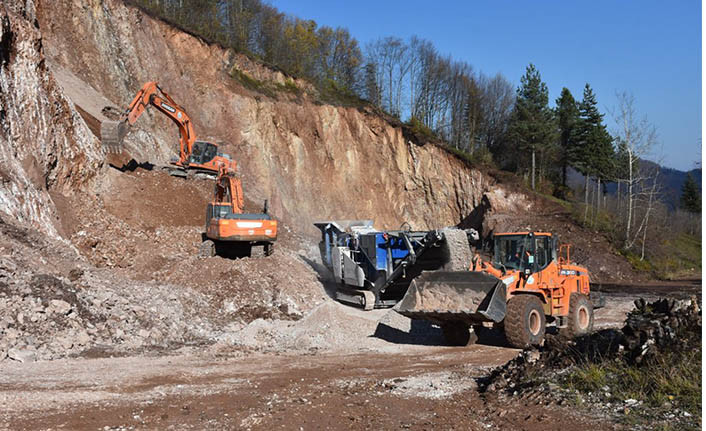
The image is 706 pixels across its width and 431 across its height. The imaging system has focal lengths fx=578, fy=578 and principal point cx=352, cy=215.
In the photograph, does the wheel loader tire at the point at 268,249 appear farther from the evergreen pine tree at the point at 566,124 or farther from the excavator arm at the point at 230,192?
the evergreen pine tree at the point at 566,124

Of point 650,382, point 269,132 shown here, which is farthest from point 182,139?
point 650,382

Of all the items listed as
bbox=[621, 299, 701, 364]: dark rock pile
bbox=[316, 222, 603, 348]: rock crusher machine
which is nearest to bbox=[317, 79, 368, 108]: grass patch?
bbox=[316, 222, 603, 348]: rock crusher machine

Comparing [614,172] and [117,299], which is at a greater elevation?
[614,172]

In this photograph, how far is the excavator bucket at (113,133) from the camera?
2112 cm

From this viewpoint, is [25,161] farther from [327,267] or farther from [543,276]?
[543,276]

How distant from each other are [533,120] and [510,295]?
118 ft

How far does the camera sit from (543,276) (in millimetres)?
11414

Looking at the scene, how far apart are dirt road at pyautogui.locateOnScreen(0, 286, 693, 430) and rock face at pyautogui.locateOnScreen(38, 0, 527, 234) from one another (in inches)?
672

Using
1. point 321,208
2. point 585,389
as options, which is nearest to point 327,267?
point 585,389

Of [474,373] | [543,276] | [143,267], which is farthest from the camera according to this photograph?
[143,267]

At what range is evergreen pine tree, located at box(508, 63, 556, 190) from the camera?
43.6 metres

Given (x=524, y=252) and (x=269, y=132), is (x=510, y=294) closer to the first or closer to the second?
(x=524, y=252)

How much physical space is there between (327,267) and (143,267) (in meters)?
5.56

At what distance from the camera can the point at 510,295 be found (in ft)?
36.0
